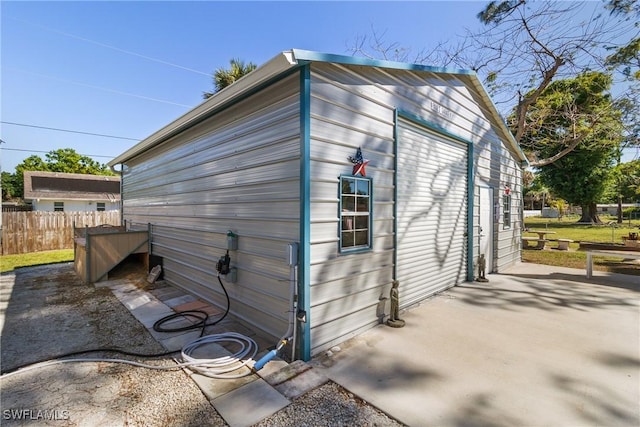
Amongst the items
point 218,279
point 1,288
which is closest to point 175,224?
point 218,279

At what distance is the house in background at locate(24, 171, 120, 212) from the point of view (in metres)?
17.5

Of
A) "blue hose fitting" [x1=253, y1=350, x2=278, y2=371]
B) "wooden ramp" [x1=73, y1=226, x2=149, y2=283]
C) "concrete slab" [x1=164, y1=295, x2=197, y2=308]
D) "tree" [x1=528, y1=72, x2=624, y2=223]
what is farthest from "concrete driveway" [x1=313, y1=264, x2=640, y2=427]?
"tree" [x1=528, y1=72, x2=624, y2=223]

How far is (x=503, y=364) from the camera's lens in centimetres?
294

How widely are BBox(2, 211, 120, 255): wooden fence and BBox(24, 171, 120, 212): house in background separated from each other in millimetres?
8452

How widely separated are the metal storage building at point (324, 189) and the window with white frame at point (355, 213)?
2 centimetres

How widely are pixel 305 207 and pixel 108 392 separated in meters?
2.40

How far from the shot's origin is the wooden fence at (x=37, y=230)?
10.3 meters

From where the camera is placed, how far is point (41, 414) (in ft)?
7.07

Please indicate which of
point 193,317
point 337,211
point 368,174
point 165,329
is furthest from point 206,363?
point 368,174

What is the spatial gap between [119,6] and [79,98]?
8.67 metres

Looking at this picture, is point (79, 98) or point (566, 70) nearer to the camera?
point (566, 70)

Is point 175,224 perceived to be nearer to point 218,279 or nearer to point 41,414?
point 218,279

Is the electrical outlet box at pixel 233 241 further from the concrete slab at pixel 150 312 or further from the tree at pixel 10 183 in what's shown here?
the tree at pixel 10 183

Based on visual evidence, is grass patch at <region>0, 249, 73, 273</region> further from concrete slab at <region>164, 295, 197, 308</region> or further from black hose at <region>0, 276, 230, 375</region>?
black hose at <region>0, 276, 230, 375</region>
